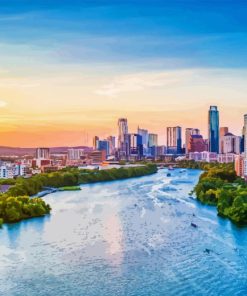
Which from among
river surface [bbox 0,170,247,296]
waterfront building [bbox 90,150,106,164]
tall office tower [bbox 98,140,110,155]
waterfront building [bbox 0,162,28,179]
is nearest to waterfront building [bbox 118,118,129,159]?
tall office tower [bbox 98,140,110,155]

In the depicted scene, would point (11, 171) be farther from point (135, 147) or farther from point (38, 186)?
point (135, 147)

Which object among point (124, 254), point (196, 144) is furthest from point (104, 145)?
point (124, 254)

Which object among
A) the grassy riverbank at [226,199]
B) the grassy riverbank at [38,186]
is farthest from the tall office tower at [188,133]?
the grassy riverbank at [226,199]

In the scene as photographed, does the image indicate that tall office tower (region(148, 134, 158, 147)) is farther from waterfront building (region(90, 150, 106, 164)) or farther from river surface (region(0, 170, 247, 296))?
river surface (region(0, 170, 247, 296))

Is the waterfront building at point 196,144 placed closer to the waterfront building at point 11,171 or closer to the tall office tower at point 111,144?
the tall office tower at point 111,144

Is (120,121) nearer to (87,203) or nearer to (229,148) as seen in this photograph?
(229,148)

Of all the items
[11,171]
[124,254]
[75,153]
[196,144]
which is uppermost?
[196,144]

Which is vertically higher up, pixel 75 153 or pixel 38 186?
pixel 75 153
